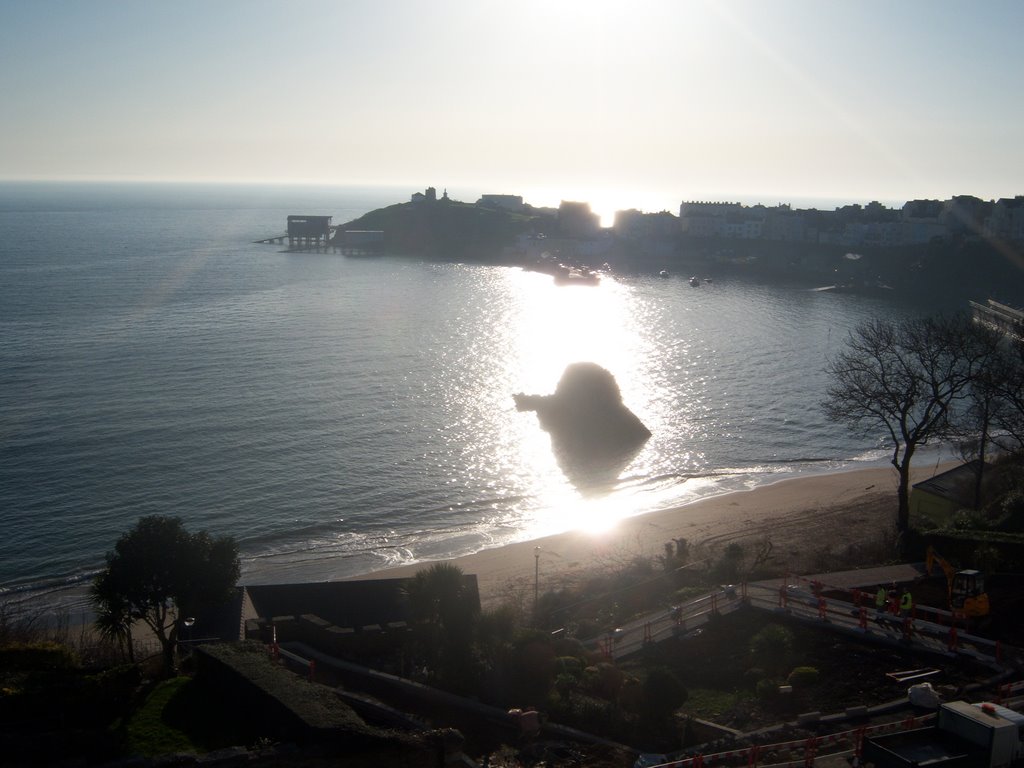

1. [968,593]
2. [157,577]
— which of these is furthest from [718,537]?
[157,577]

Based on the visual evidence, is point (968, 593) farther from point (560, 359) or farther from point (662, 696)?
point (560, 359)

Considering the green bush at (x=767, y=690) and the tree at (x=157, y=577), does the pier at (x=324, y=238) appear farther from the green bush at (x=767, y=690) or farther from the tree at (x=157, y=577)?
the green bush at (x=767, y=690)

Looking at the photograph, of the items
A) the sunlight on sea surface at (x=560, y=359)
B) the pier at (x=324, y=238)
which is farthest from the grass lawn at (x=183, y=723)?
the pier at (x=324, y=238)

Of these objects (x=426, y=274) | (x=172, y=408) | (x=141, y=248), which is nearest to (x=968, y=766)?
(x=172, y=408)

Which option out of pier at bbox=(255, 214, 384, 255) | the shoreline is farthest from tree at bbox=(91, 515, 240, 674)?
pier at bbox=(255, 214, 384, 255)

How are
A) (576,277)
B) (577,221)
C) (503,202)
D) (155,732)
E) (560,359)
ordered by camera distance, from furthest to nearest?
(503,202), (577,221), (576,277), (560,359), (155,732)
